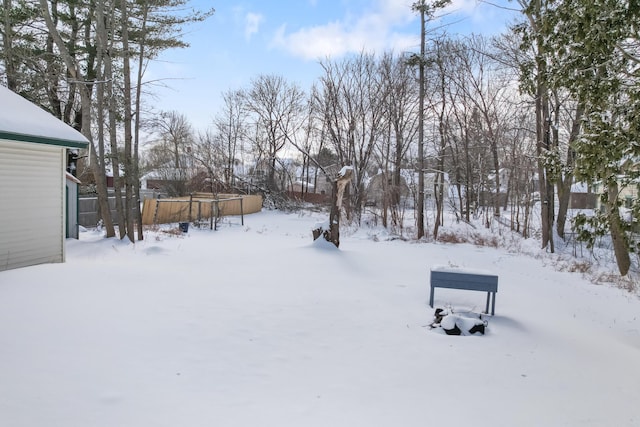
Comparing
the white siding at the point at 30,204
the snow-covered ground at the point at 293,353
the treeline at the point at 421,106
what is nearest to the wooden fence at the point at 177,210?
the treeline at the point at 421,106

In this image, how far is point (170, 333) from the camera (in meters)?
3.96

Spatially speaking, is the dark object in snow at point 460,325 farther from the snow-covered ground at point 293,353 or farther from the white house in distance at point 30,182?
the white house in distance at point 30,182

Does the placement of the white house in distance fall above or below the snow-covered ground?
above

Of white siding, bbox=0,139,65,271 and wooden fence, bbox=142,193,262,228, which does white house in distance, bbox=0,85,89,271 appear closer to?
white siding, bbox=0,139,65,271

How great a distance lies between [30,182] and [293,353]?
556 centimetres

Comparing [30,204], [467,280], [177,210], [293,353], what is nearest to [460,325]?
[467,280]

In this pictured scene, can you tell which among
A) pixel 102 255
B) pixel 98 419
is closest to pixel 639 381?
pixel 98 419

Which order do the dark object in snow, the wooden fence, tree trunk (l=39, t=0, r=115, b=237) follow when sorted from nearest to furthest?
the dark object in snow → tree trunk (l=39, t=0, r=115, b=237) → the wooden fence

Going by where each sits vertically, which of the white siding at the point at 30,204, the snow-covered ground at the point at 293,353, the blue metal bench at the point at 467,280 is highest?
the white siding at the point at 30,204

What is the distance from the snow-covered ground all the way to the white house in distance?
36.7 inches

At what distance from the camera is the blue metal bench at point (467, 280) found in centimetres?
519

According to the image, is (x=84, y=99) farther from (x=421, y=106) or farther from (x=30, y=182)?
(x=421, y=106)

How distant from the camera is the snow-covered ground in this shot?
2721 mm

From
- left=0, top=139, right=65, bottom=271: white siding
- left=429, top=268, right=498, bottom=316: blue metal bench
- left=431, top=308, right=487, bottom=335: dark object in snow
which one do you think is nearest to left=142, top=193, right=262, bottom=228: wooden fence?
left=0, top=139, right=65, bottom=271: white siding
